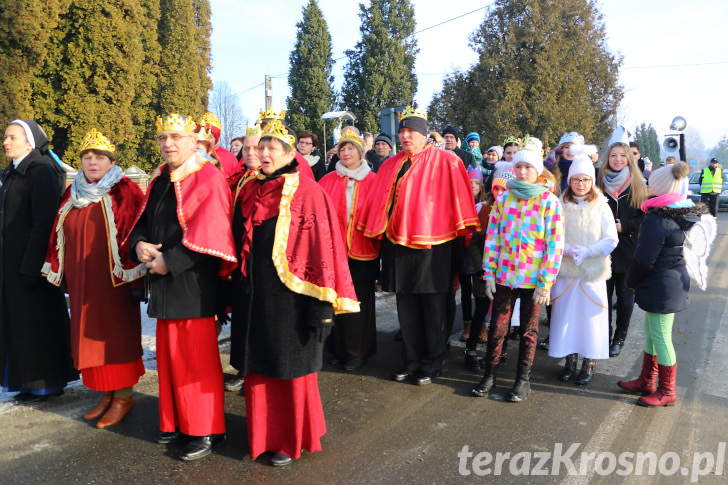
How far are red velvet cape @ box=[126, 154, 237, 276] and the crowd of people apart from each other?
0.01 m

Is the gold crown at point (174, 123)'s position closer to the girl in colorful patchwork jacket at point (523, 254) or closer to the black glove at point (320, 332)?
the black glove at point (320, 332)

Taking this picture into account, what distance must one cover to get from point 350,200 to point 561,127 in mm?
24335

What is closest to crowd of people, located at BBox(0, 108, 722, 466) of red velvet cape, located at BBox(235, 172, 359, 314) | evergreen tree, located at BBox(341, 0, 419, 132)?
red velvet cape, located at BBox(235, 172, 359, 314)

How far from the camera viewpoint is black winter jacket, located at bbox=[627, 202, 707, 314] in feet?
13.6

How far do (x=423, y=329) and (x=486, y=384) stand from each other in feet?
2.46

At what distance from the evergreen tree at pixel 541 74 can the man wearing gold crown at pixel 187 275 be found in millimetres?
25353

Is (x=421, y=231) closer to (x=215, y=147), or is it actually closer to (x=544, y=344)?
(x=544, y=344)

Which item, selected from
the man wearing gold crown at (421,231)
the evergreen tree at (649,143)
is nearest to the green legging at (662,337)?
the man wearing gold crown at (421,231)

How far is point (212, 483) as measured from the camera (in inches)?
123

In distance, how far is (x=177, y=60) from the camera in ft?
84.0

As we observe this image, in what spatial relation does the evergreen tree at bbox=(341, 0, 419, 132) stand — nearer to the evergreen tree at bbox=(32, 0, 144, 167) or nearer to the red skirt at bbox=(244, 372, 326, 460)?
the evergreen tree at bbox=(32, 0, 144, 167)

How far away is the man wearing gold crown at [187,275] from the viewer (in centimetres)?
334

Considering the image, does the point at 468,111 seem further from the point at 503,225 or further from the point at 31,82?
the point at 503,225

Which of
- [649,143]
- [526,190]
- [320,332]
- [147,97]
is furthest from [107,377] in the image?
[649,143]
